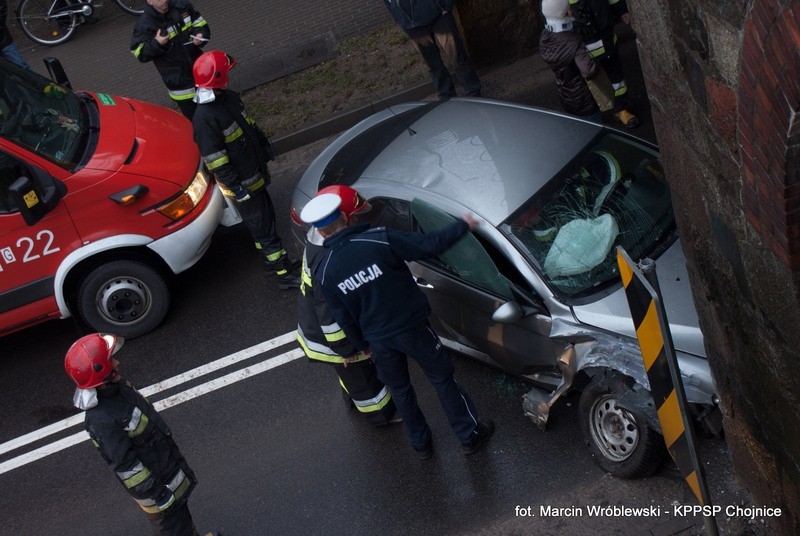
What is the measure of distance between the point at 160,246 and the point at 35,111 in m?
1.48

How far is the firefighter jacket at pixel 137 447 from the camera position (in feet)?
16.5

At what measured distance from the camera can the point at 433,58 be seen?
9234 millimetres

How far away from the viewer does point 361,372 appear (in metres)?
6.01

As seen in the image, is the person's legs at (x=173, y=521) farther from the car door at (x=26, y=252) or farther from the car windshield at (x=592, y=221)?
the car door at (x=26, y=252)

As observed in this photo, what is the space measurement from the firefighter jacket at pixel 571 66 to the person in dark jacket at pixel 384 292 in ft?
9.26

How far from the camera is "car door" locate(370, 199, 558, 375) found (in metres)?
5.52

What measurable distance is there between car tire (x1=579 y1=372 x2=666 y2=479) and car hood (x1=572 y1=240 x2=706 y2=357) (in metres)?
0.31

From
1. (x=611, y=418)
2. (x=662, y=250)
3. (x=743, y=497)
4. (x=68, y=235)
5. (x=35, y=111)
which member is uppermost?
(x=35, y=111)

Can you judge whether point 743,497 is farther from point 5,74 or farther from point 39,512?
point 5,74

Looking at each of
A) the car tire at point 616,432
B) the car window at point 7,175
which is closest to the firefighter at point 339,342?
the car tire at point 616,432

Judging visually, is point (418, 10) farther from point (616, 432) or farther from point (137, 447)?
point (137, 447)

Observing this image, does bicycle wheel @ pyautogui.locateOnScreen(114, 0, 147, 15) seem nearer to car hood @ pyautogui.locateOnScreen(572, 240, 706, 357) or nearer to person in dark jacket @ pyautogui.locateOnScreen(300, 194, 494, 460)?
person in dark jacket @ pyautogui.locateOnScreen(300, 194, 494, 460)

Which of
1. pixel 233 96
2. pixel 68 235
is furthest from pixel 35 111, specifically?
pixel 233 96

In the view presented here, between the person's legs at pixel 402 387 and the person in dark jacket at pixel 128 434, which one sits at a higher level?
the person in dark jacket at pixel 128 434
